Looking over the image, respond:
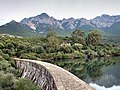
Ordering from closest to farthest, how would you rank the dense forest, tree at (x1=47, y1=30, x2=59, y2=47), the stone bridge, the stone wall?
the stone bridge < the stone wall < the dense forest < tree at (x1=47, y1=30, x2=59, y2=47)

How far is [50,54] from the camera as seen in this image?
264 feet

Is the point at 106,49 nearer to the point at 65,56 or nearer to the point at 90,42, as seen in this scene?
the point at 90,42

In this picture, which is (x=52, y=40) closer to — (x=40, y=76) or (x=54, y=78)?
(x=40, y=76)

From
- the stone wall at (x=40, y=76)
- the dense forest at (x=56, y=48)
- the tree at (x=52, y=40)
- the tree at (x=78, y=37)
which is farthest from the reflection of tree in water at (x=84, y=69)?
the tree at (x=78, y=37)

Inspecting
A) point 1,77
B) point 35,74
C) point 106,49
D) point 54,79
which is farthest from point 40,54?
point 54,79

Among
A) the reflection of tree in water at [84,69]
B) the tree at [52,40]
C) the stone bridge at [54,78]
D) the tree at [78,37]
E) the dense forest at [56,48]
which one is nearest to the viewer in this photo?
the stone bridge at [54,78]

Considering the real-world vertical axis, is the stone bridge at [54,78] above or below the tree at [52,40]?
below

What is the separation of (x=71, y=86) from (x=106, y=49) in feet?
263

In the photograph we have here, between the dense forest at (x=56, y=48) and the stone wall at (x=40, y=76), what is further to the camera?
the dense forest at (x=56, y=48)

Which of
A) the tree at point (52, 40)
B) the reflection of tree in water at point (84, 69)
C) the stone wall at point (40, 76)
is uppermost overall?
the tree at point (52, 40)

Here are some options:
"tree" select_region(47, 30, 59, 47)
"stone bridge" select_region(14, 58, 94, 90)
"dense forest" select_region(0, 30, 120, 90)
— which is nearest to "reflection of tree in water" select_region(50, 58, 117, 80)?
"dense forest" select_region(0, 30, 120, 90)

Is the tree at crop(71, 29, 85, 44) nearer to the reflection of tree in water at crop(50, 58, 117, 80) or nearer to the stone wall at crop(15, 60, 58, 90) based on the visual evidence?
the reflection of tree in water at crop(50, 58, 117, 80)

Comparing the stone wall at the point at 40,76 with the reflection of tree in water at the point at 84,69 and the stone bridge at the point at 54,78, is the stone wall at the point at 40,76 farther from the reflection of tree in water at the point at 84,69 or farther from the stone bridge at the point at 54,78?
the reflection of tree in water at the point at 84,69

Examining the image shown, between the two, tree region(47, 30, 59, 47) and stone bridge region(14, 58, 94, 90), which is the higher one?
tree region(47, 30, 59, 47)
